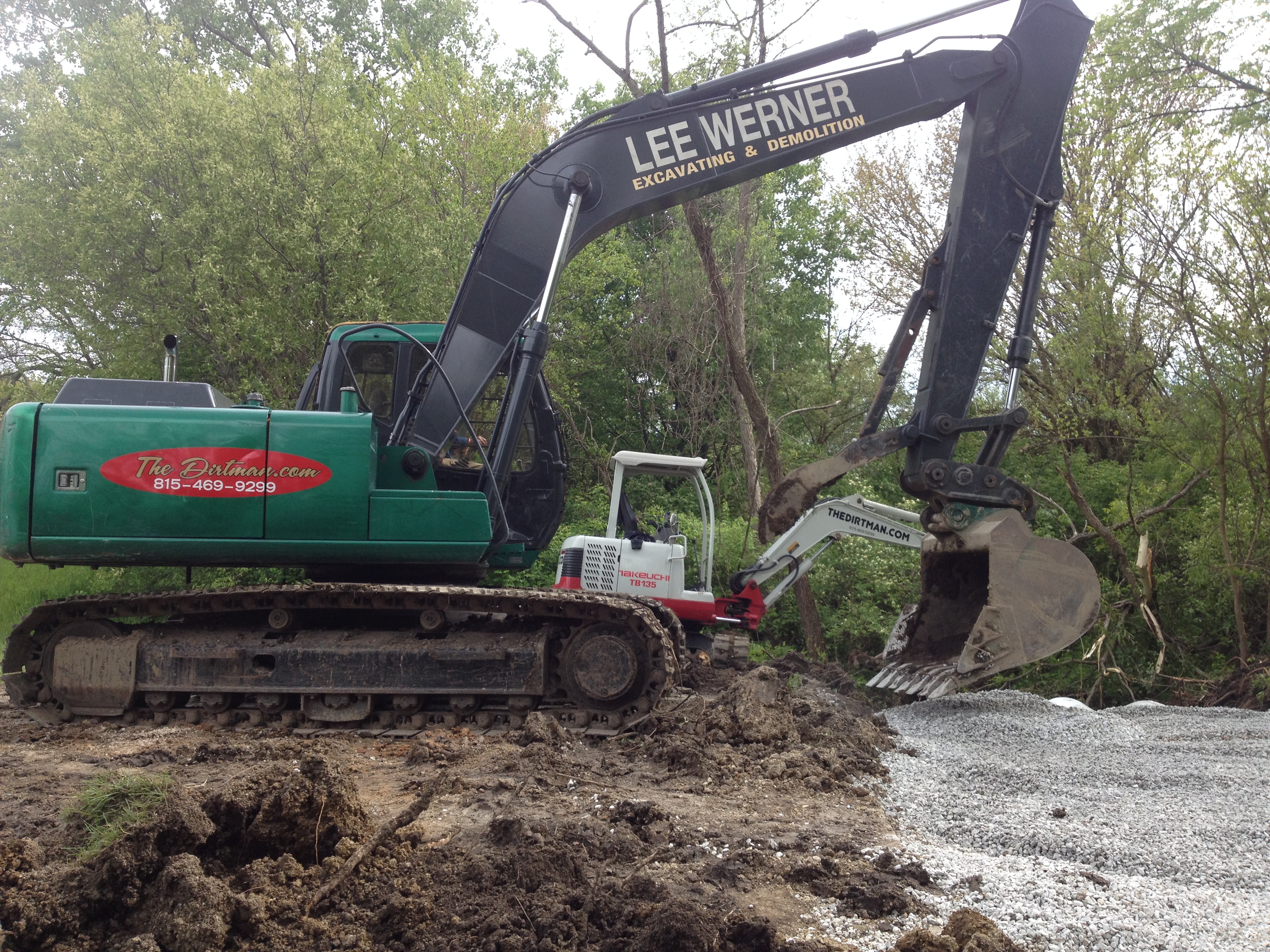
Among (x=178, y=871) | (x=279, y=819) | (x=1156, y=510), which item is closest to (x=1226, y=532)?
(x=1156, y=510)

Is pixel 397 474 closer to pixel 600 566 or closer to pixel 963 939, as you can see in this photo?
pixel 600 566

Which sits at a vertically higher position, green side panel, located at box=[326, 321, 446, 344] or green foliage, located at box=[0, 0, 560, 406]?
green foliage, located at box=[0, 0, 560, 406]

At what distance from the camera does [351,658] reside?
6.09m

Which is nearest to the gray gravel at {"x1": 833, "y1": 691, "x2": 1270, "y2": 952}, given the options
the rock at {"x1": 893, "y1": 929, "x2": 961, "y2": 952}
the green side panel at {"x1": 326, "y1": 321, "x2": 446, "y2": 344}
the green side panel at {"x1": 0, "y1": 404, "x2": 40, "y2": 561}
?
the rock at {"x1": 893, "y1": 929, "x2": 961, "y2": 952}

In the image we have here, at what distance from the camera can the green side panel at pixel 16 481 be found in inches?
224

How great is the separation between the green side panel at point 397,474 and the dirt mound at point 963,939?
4.19 meters

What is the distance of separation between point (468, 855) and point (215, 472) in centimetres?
336

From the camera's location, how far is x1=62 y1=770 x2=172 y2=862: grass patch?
3.14 m

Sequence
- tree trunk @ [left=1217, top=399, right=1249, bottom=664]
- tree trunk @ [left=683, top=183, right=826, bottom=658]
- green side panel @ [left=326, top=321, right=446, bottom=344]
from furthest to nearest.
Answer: tree trunk @ [left=683, top=183, right=826, bottom=658] → tree trunk @ [left=1217, top=399, right=1249, bottom=664] → green side panel @ [left=326, top=321, right=446, bottom=344]

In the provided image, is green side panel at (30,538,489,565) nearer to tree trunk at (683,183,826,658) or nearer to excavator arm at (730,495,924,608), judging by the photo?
excavator arm at (730,495,924,608)

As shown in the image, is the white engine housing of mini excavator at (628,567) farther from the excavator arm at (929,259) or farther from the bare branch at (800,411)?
the bare branch at (800,411)

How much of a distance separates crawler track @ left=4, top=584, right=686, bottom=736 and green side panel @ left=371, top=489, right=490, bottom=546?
1.08 feet

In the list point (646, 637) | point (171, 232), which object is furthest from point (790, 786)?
point (171, 232)

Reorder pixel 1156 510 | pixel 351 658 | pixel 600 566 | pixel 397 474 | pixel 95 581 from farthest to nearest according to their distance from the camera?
pixel 95 581 < pixel 1156 510 < pixel 600 566 < pixel 397 474 < pixel 351 658
